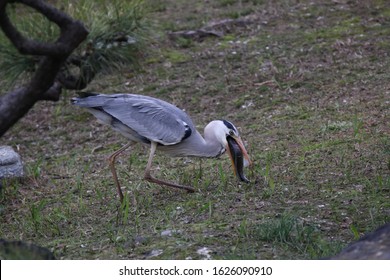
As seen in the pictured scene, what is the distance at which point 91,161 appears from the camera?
8.38 m

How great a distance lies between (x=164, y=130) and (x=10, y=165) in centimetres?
165

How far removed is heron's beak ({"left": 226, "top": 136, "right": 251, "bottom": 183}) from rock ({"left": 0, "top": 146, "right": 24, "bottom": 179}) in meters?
2.00

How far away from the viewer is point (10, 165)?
778 centimetres

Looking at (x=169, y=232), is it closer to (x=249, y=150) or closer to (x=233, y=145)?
(x=233, y=145)

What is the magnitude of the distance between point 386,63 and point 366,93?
81 cm

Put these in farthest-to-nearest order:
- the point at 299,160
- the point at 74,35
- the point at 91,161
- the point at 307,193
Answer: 1. the point at 91,161
2. the point at 299,160
3. the point at 307,193
4. the point at 74,35

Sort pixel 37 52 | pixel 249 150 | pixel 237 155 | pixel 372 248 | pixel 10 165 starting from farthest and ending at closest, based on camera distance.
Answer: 1. pixel 249 150
2. pixel 10 165
3. pixel 237 155
4. pixel 37 52
5. pixel 372 248

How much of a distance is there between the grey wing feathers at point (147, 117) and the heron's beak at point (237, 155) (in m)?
0.35

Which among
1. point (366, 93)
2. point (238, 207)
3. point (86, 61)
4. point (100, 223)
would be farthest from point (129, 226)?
point (86, 61)

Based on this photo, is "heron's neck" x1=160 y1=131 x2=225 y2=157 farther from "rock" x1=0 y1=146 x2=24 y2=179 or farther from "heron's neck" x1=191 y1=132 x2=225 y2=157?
"rock" x1=0 y1=146 x2=24 y2=179

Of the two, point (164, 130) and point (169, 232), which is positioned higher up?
point (164, 130)

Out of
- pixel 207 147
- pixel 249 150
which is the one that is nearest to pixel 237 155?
pixel 207 147

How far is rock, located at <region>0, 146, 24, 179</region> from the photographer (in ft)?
25.3

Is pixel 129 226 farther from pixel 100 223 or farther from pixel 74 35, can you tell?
pixel 74 35
